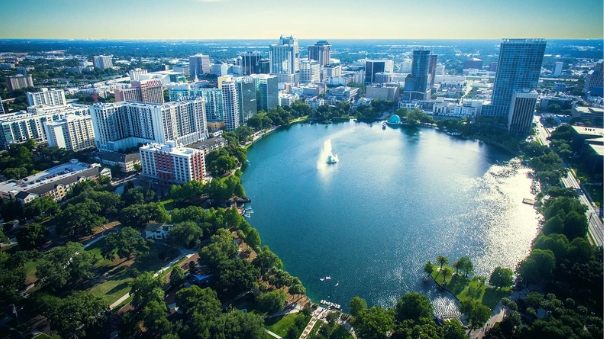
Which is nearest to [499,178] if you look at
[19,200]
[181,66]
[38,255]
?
[38,255]

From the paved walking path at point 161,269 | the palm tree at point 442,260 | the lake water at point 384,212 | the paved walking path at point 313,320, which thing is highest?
the palm tree at point 442,260

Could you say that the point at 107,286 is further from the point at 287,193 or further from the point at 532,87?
the point at 532,87

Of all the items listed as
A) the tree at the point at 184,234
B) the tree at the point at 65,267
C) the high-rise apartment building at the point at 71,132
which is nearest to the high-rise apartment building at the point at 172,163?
the tree at the point at 184,234

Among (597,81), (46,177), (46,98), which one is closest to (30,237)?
(46,177)

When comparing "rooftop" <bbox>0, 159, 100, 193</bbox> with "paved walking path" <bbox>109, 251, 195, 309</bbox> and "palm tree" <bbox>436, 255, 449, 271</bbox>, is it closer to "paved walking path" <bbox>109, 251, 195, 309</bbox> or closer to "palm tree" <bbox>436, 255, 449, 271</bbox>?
"paved walking path" <bbox>109, 251, 195, 309</bbox>

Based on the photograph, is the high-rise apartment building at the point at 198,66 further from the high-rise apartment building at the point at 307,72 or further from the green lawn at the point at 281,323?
the green lawn at the point at 281,323

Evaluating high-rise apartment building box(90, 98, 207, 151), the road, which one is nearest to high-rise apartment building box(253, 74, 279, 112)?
high-rise apartment building box(90, 98, 207, 151)
